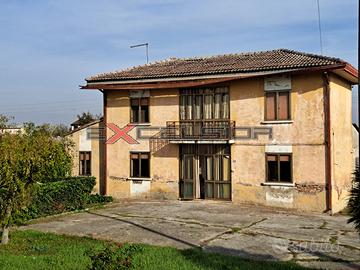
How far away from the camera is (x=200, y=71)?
782 inches

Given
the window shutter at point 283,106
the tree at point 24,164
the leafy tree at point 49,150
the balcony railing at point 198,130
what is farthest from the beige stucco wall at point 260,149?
the tree at point 24,164

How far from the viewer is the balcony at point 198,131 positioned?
64.1ft

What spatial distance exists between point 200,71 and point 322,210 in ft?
26.2

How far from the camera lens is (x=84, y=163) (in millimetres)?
23531

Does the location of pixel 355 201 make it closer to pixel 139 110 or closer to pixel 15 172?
pixel 15 172

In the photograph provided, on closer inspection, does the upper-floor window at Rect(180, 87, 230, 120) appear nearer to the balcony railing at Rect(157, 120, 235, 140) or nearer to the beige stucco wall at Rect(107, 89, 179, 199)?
the balcony railing at Rect(157, 120, 235, 140)

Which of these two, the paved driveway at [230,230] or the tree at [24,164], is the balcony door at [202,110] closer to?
the paved driveway at [230,230]

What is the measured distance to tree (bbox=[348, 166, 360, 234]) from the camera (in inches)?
249

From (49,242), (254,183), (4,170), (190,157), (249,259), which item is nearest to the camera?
(249,259)

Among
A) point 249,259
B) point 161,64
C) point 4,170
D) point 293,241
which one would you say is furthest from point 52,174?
point 161,64

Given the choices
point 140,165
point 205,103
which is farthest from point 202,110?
point 140,165

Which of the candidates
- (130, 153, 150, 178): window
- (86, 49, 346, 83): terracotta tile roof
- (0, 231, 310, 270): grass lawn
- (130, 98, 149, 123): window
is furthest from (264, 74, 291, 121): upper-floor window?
(0, 231, 310, 270): grass lawn

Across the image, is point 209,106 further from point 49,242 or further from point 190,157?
point 49,242

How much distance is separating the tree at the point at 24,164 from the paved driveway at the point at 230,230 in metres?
2.37
